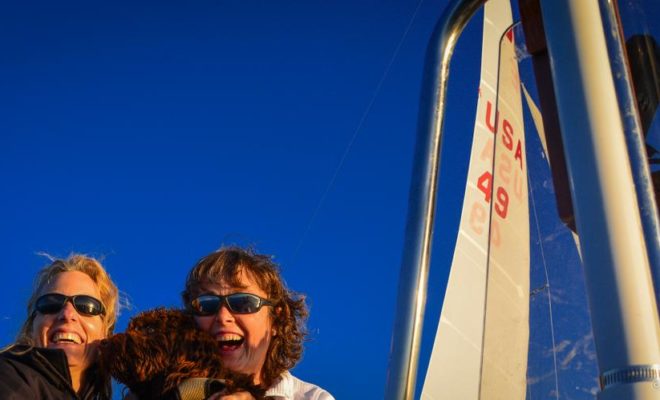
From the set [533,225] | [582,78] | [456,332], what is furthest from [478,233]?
[582,78]

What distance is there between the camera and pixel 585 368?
1.40m

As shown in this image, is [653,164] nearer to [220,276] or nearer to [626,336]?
[626,336]

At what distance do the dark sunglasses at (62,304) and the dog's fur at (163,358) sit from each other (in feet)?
0.85

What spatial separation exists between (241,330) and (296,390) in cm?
32

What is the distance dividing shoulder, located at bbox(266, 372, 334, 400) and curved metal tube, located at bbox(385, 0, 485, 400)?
817 millimetres

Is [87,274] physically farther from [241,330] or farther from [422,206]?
[422,206]

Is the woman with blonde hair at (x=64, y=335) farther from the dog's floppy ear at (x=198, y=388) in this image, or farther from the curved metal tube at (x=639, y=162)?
the curved metal tube at (x=639, y=162)

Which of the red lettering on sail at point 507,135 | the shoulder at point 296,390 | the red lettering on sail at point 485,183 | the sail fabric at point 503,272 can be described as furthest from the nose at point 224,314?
the red lettering on sail at point 485,183

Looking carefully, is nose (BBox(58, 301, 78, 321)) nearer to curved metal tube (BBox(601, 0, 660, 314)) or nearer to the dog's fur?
→ the dog's fur

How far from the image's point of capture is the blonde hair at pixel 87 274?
2016 millimetres

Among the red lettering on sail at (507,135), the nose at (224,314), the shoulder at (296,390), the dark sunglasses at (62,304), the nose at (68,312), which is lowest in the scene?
the shoulder at (296,390)

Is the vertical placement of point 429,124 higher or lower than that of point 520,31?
lower

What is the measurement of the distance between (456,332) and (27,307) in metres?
2.20

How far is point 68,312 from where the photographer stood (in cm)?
191
